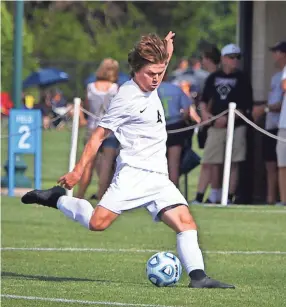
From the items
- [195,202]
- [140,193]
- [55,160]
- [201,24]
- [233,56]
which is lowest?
[55,160]

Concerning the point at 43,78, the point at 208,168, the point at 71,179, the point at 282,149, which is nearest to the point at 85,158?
the point at 71,179

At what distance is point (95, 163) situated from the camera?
1839 cm

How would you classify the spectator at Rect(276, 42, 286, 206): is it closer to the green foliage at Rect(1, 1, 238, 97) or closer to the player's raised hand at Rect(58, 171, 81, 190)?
the player's raised hand at Rect(58, 171, 81, 190)

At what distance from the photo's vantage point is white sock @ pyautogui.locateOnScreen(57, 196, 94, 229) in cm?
994

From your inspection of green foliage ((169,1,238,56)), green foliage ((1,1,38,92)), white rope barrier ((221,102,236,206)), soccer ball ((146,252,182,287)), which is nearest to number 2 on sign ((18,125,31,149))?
white rope barrier ((221,102,236,206))

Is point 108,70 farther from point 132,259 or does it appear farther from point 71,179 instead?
point 71,179

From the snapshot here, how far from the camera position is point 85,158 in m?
9.65

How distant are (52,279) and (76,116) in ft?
25.3

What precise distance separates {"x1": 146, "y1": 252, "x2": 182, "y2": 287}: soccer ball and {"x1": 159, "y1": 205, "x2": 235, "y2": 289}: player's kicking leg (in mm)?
115

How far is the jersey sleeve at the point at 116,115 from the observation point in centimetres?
972

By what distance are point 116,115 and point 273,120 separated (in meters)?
8.04

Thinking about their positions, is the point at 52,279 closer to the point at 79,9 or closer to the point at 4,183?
the point at 4,183

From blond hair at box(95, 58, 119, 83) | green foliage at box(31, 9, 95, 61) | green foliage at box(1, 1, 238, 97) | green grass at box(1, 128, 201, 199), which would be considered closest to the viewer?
blond hair at box(95, 58, 119, 83)

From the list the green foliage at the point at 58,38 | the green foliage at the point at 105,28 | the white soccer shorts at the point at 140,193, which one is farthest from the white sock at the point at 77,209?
the green foliage at the point at 58,38
